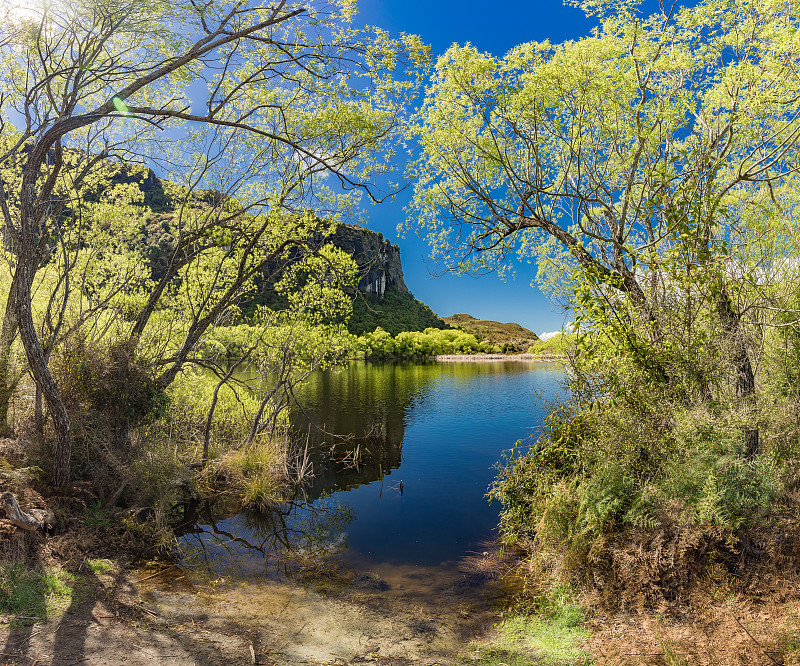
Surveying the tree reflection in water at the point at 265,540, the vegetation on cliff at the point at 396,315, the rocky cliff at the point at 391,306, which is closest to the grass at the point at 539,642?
the tree reflection in water at the point at 265,540

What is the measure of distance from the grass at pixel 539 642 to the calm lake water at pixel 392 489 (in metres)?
3.31

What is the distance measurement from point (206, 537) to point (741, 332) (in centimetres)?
1214

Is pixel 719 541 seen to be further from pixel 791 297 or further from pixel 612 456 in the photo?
pixel 791 297

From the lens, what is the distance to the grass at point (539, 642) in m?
5.42

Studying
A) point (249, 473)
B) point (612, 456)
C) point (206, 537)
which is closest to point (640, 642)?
point (612, 456)

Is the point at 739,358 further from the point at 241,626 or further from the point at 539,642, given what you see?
the point at 241,626

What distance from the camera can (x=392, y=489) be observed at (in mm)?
17234

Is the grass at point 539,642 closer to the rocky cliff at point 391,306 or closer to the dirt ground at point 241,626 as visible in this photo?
the dirt ground at point 241,626

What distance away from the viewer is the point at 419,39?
9305 millimetres

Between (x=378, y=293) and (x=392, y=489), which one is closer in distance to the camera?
(x=392, y=489)

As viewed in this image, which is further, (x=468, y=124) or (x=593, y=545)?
(x=468, y=124)

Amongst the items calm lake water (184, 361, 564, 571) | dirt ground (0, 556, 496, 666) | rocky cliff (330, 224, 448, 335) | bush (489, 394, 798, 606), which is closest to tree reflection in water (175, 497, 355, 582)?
calm lake water (184, 361, 564, 571)

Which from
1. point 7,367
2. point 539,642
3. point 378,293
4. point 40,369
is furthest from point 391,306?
point 539,642

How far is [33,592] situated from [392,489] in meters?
12.5
